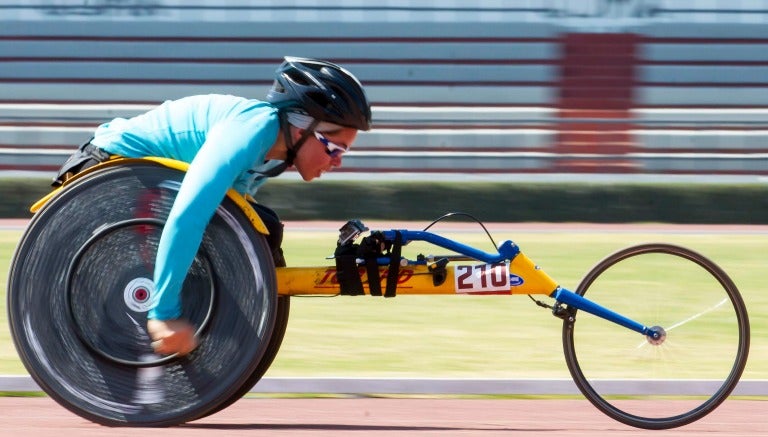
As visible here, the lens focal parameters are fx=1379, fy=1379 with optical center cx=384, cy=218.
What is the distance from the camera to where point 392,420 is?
5.04 m

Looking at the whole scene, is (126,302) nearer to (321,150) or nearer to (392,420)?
(321,150)

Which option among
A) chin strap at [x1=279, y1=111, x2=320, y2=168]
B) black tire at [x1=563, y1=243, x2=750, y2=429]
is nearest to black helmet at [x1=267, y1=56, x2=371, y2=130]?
chin strap at [x1=279, y1=111, x2=320, y2=168]

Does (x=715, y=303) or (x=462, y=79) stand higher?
(x=715, y=303)

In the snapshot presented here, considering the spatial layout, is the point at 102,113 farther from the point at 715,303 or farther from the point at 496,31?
the point at 715,303

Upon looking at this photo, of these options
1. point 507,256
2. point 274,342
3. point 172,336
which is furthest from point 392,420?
point 172,336

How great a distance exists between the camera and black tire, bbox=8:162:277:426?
4.51m

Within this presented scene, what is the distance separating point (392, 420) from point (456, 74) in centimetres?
2119

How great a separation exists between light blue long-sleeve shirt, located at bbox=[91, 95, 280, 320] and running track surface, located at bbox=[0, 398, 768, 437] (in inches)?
21.4

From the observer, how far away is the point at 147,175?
457 cm

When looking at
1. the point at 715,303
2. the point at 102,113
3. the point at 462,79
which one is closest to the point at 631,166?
the point at 462,79

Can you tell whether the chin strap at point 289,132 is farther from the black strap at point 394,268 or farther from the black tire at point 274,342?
the black tire at point 274,342

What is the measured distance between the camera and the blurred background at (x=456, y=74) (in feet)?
77.0

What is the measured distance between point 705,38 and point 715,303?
22.1 metres

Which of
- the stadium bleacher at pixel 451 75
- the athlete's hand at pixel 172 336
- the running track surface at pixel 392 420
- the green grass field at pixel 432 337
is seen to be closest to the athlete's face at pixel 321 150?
the athlete's hand at pixel 172 336
